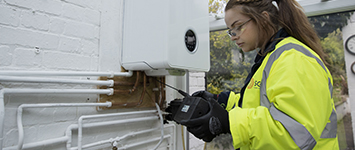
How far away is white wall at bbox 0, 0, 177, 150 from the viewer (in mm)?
810

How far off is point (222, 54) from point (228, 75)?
21 centimetres

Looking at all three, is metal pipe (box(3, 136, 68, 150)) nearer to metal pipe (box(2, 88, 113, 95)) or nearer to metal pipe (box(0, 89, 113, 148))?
metal pipe (box(0, 89, 113, 148))

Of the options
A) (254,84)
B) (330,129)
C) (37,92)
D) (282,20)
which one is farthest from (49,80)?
(330,129)

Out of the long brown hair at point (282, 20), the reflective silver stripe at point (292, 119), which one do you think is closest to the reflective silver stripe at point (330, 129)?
the reflective silver stripe at point (292, 119)

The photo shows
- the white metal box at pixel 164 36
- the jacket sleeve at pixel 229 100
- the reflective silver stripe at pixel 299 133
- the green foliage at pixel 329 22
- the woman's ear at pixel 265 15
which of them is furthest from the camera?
the green foliage at pixel 329 22

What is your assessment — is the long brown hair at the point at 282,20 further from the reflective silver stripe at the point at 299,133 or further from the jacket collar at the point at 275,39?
the reflective silver stripe at the point at 299,133

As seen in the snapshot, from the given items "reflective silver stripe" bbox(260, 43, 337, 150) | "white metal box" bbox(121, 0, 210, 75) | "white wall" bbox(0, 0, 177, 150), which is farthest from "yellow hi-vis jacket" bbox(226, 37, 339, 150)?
"white wall" bbox(0, 0, 177, 150)

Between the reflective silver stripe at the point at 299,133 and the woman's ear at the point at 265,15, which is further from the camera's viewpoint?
the woman's ear at the point at 265,15

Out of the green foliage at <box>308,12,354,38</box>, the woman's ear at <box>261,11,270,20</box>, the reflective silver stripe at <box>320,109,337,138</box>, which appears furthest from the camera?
the green foliage at <box>308,12,354,38</box>

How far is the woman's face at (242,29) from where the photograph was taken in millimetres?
872

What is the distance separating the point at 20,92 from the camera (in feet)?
2.60

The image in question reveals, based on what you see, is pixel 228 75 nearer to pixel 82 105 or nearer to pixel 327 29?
pixel 327 29

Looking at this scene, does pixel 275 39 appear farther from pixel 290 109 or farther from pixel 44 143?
pixel 44 143

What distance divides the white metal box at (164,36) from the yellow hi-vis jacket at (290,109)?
44cm
